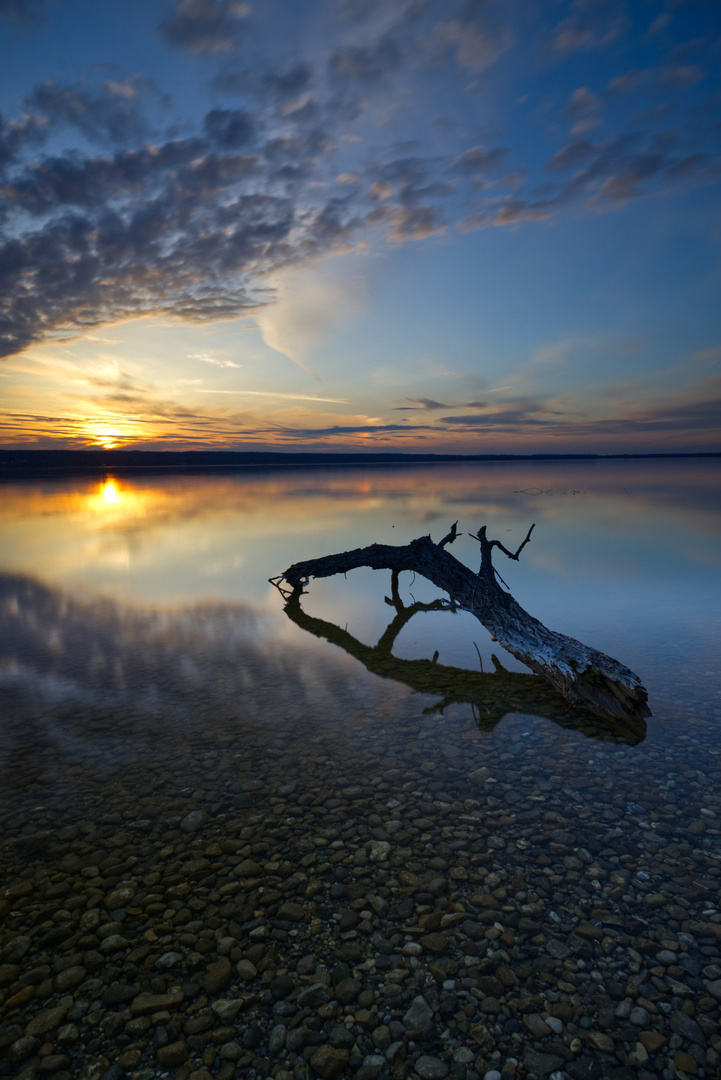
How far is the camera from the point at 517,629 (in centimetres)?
1280

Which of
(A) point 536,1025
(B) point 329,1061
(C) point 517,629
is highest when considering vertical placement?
(C) point 517,629

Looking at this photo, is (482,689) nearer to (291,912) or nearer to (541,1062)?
(291,912)

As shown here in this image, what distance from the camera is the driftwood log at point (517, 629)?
952cm

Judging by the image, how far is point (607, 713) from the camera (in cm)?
948

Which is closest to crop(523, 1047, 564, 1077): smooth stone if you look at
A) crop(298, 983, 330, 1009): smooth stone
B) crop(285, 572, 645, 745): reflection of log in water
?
crop(298, 983, 330, 1009): smooth stone

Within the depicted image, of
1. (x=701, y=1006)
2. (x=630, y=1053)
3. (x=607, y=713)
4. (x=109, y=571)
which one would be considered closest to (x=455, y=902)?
(x=630, y=1053)

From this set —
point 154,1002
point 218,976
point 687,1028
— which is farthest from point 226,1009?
point 687,1028

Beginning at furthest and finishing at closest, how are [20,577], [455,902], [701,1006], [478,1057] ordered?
[20,577]
[455,902]
[701,1006]
[478,1057]

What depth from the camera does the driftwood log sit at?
31.2 feet

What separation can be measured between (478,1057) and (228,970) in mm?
2234

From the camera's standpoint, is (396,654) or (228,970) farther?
(396,654)

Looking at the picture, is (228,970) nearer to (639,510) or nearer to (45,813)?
(45,813)

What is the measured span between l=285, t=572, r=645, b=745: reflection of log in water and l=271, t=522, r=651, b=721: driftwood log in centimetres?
27

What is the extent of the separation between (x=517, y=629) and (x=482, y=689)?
2.18 metres
